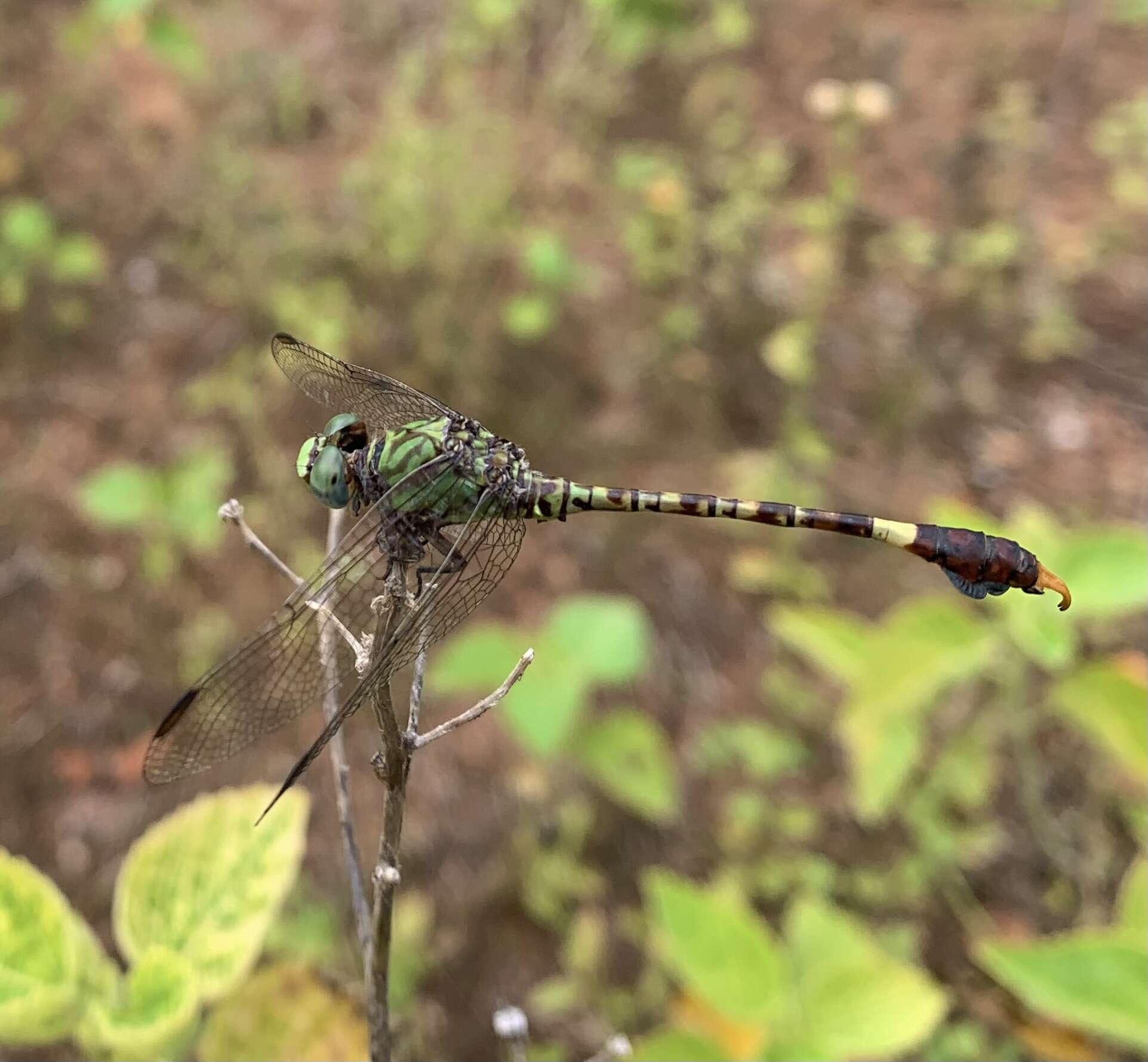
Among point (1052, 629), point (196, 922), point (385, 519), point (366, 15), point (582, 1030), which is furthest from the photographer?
point (366, 15)

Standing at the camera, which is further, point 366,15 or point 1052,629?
point 366,15

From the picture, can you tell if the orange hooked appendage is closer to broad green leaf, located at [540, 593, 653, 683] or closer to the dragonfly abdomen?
the dragonfly abdomen

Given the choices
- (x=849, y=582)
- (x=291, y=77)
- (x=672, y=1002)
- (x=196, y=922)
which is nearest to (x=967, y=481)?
(x=849, y=582)

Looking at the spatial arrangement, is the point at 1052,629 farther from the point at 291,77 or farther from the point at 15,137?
the point at 15,137

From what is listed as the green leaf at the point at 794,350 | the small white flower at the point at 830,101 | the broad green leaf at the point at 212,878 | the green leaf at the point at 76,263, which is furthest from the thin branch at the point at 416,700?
the green leaf at the point at 76,263

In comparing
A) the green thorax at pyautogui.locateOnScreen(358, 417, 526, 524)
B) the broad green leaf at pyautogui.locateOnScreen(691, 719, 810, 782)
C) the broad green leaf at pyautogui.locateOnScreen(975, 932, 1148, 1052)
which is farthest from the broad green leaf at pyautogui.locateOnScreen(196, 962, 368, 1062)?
the broad green leaf at pyautogui.locateOnScreen(691, 719, 810, 782)

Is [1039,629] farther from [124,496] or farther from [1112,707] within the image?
[124,496]
